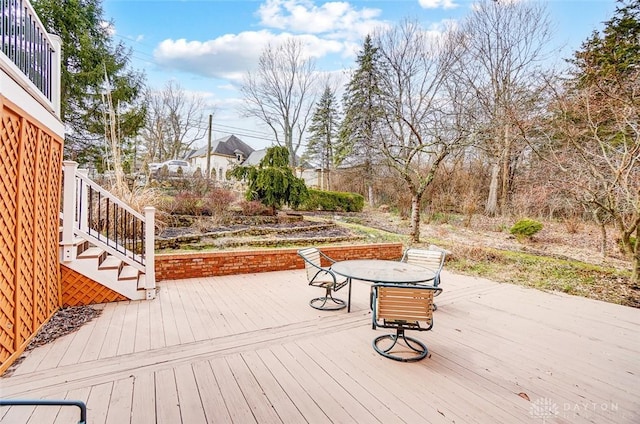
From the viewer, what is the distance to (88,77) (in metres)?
11.1

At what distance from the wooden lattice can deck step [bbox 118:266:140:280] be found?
27.3 inches

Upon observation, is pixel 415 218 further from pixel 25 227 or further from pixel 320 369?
pixel 25 227

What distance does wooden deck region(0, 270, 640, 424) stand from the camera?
210cm

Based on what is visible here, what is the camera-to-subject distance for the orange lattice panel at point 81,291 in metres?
3.89

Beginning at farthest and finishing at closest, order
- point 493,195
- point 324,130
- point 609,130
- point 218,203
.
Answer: point 324,130, point 493,195, point 218,203, point 609,130

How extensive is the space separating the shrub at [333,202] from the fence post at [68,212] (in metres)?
10.7

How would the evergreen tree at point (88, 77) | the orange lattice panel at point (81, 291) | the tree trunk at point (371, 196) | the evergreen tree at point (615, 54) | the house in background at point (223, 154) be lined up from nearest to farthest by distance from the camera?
1. the orange lattice panel at point (81, 291)
2. the evergreen tree at point (615, 54)
3. the evergreen tree at point (88, 77)
4. the tree trunk at point (371, 196)
5. the house in background at point (223, 154)

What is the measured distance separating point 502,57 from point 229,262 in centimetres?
1309

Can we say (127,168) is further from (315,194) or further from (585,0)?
(585,0)

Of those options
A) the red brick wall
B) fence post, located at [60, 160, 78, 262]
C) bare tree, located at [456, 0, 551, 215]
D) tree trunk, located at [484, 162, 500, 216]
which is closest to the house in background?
tree trunk, located at [484, 162, 500, 216]

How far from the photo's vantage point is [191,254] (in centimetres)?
537

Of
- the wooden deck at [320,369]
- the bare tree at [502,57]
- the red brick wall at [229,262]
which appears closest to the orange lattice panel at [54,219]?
the wooden deck at [320,369]

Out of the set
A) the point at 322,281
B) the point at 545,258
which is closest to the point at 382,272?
the point at 322,281

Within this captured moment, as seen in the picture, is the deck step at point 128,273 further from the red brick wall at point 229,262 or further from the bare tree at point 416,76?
the bare tree at point 416,76
